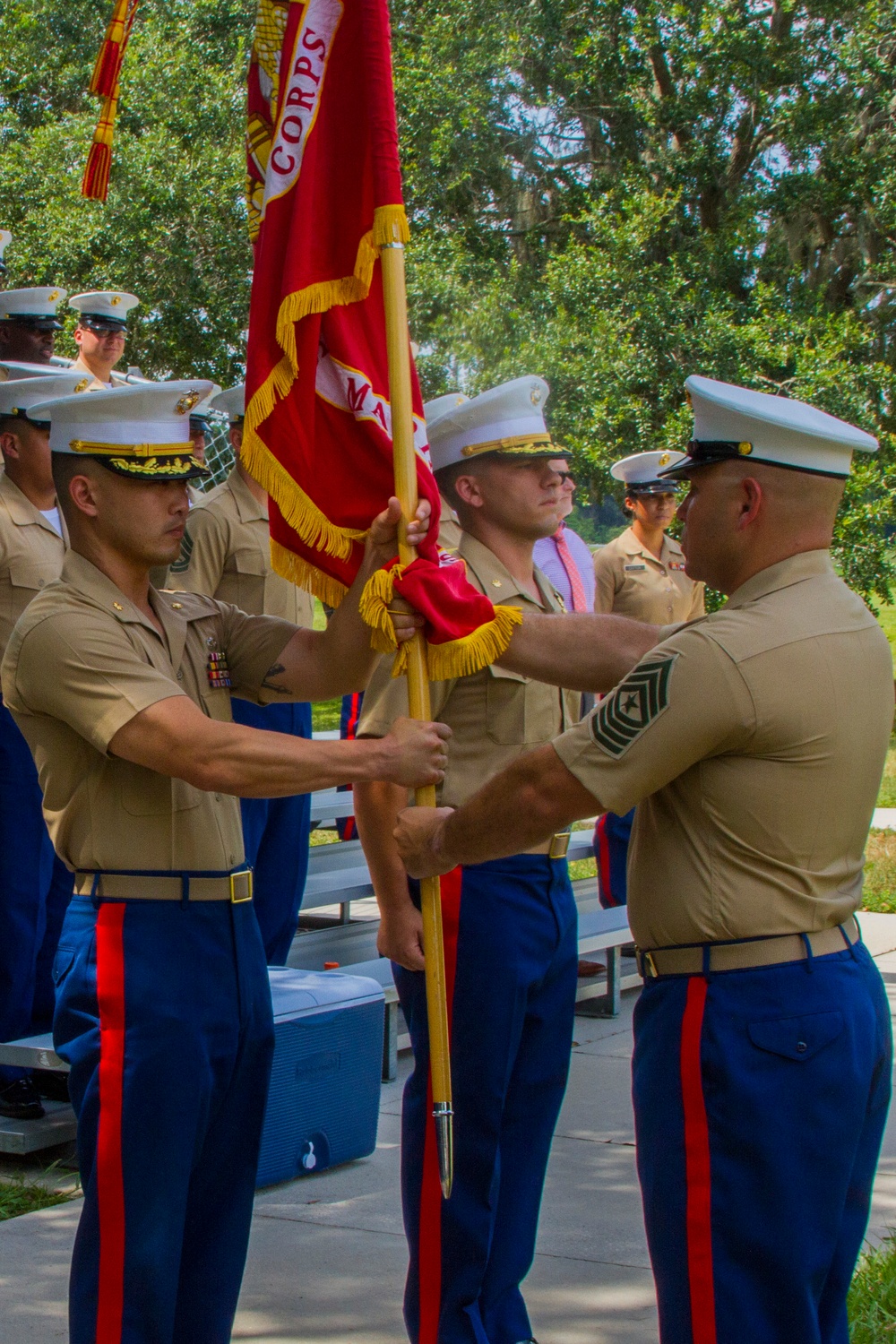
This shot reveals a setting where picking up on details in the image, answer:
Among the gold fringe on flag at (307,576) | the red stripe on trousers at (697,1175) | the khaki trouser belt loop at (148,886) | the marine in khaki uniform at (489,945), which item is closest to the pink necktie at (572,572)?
the marine in khaki uniform at (489,945)

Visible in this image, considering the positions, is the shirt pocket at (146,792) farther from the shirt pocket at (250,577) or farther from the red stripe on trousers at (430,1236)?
the shirt pocket at (250,577)

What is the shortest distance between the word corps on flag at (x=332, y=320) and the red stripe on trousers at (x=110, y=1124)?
83 cm

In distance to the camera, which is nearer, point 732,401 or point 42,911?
point 732,401

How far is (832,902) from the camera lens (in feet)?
8.51

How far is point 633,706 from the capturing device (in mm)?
2523

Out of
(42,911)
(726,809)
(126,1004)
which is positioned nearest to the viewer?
(726,809)

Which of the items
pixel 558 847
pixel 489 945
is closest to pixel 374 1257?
pixel 489 945

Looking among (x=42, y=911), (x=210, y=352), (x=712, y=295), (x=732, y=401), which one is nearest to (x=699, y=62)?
(x=712, y=295)

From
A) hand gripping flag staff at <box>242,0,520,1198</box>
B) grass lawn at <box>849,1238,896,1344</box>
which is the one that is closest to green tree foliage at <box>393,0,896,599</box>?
grass lawn at <box>849,1238,896,1344</box>

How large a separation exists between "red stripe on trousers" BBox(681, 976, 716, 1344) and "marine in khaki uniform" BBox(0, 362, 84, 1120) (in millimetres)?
2899

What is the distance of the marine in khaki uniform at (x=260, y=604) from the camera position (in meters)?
5.76

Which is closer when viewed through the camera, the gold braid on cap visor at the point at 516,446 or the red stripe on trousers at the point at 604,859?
the gold braid on cap visor at the point at 516,446

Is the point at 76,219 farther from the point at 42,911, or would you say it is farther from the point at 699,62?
the point at 42,911

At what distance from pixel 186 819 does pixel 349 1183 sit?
2.15m
